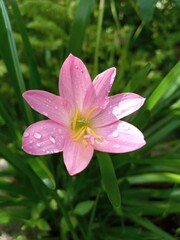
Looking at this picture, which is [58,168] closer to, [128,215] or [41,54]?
[128,215]

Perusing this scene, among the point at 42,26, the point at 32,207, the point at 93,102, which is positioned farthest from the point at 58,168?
the point at 42,26

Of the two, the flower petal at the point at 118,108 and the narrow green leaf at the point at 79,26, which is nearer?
the flower petal at the point at 118,108

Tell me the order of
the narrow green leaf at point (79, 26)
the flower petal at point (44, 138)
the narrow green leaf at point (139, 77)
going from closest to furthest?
the flower petal at point (44, 138) < the narrow green leaf at point (139, 77) < the narrow green leaf at point (79, 26)

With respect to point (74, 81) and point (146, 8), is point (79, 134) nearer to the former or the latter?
point (74, 81)

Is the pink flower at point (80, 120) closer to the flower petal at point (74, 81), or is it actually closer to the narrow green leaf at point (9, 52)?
the flower petal at point (74, 81)

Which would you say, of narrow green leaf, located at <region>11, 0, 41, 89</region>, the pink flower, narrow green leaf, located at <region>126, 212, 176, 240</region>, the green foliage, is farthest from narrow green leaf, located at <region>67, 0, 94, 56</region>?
narrow green leaf, located at <region>126, 212, 176, 240</region>

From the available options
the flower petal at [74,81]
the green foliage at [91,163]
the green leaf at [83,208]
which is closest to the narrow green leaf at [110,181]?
the green foliage at [91,163]

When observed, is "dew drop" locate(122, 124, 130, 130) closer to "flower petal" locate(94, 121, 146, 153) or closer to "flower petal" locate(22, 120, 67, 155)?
"flower petal" locate(94, 121, 146, 153)
